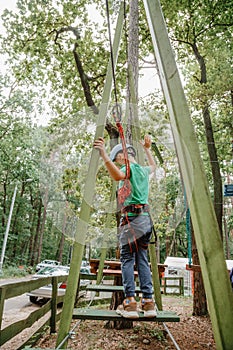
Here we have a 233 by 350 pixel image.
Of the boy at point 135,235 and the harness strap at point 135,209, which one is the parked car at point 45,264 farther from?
the harness strap at point 135,209

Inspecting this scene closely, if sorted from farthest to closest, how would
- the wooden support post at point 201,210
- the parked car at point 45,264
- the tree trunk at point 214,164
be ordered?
the parked car at point 45,264
the tree trunk at point 214,164
the wooden support post at point 201,210

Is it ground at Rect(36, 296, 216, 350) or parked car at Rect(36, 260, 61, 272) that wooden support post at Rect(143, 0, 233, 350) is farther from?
parked car at Rect(36, 260, 61, 272)

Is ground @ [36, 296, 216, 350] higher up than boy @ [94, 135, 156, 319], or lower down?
lower down

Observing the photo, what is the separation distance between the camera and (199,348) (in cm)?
428

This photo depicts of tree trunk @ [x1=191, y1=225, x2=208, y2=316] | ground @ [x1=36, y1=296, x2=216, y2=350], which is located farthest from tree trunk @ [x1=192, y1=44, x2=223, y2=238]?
ground @ [x1=36, y1=296, x2=216, y2=350]

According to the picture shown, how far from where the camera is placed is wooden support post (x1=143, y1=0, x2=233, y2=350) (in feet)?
2.31

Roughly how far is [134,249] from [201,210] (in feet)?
5.52

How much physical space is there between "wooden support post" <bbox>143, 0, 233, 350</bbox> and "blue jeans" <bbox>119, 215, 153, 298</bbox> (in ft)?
4.80

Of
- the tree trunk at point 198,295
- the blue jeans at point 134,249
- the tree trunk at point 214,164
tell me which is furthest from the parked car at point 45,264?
the blue jeans at point 134,249

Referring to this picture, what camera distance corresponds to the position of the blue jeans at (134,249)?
2.30 meters

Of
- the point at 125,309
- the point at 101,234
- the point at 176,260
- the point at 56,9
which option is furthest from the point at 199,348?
the point at 176,260

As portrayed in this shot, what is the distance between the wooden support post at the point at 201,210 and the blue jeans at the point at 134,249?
1463 millimetres

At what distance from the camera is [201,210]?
798 millimetres

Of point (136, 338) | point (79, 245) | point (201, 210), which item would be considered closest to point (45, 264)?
point (136, 338)
